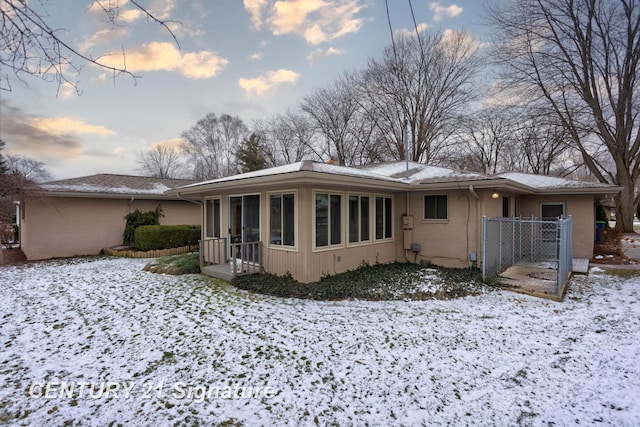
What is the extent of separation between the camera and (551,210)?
10484 mm

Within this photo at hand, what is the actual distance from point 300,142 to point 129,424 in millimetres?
24562

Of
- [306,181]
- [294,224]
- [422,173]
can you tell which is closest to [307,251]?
[294,224]

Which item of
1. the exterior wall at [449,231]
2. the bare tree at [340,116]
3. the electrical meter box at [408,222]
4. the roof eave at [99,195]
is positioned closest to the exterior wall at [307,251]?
the electrical meter box at [408,222]

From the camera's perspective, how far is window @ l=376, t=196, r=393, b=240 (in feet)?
27.2

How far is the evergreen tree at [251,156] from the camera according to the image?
1035 inches

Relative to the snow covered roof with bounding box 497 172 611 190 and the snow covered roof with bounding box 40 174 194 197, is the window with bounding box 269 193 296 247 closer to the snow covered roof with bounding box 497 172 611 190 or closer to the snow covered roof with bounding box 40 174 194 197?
the snow covered roof with bounding box 40 174 194 197

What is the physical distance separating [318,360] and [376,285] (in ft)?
10.8

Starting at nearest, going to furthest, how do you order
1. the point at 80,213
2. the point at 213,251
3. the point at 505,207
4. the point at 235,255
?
the point at 235,255 < the point at 213,251 < the point at 505,207 < the point at 80,213

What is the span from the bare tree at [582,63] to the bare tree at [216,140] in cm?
2205

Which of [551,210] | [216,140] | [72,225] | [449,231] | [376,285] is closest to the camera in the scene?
Answer: [376,285]

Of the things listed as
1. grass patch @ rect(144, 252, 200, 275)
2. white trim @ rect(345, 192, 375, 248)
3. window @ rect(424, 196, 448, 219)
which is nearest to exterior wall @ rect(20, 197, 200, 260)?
grass patch @ rect(144, 252, 200, 275)

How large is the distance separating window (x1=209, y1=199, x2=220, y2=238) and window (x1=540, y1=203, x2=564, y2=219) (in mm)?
11045

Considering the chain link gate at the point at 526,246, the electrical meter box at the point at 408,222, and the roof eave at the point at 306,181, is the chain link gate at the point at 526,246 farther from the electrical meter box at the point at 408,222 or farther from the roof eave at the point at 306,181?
the roof eave at the point at 306,181

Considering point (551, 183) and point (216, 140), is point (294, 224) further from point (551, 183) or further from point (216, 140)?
point (216, 140)
